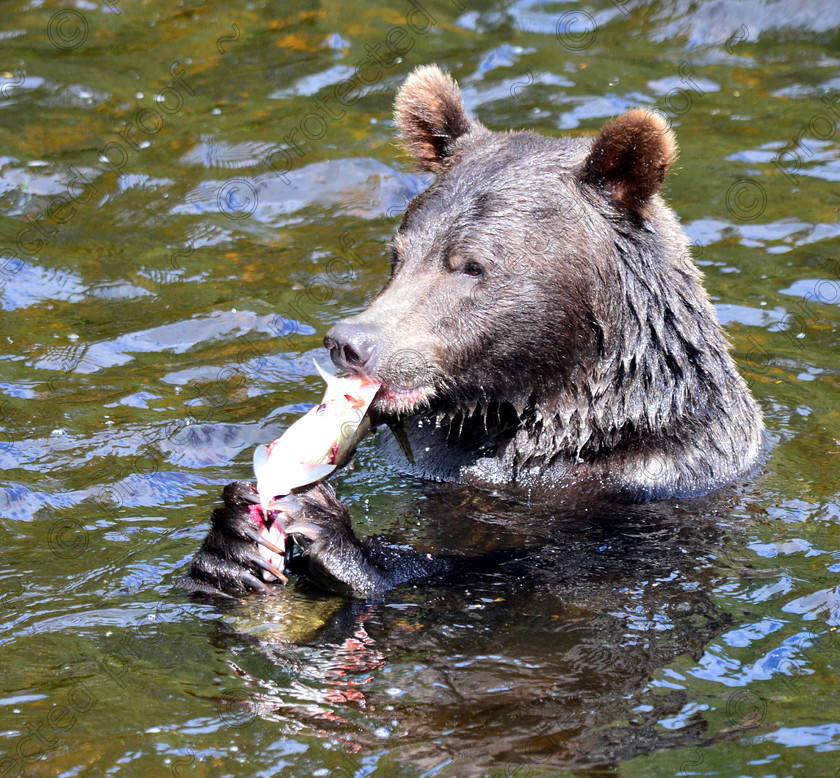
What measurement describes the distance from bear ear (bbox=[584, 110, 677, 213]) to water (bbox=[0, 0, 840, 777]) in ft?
6.39

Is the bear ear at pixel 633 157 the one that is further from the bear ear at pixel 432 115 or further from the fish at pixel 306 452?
the fish at pixel 306 452

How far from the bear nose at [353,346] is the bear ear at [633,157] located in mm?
1738

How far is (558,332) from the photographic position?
707 cm

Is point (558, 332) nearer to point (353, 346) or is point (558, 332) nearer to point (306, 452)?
point (353, 346)

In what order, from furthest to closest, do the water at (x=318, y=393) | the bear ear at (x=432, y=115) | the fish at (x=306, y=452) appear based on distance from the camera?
the bear ear at (x=432, y=115), the fish at (x=306, y=452), the water at (x=318, y=393)

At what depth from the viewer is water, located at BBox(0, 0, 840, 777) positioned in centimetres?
552

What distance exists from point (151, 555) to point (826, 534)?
4.11 meters

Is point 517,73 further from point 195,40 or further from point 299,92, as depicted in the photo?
point 195,40

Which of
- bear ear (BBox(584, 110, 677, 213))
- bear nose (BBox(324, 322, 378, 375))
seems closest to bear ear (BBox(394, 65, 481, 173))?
bear ear (BBox(584, 110, 677, 213))

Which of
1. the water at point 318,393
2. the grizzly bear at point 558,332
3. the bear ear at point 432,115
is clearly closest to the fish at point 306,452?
the grizzly bear at point 558,332

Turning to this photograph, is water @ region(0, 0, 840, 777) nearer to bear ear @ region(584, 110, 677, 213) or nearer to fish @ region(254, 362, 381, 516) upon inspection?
fish @ region(254, 362, 381, 516)

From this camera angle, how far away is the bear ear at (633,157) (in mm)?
6711

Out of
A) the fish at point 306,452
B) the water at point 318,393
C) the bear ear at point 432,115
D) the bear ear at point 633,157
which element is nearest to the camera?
the water at point 318,393

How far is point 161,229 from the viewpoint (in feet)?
38.2
